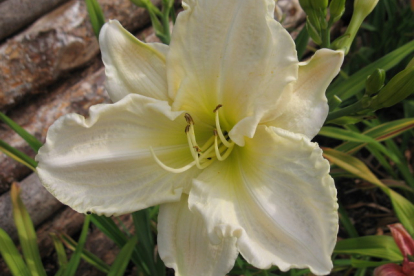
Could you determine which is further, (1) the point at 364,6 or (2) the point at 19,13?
(2) the point at 19,13

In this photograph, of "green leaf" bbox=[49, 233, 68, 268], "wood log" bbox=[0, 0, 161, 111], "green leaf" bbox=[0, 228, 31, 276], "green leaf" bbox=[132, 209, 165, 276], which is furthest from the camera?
"wood log" bbox=[0, 0, 161, 111]

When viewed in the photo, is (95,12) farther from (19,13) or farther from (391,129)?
(391,129)

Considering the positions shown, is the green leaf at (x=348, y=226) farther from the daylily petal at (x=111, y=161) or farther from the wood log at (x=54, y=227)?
the wood log at (x=54, y=227)

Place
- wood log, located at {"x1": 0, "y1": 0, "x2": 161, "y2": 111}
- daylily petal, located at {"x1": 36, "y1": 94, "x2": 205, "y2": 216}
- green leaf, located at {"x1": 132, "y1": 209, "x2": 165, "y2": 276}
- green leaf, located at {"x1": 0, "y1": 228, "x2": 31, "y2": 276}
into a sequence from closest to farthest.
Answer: daylily petal, located at {"x1": 36, "y1": 94, "x2": 205, "y2": 216} → green leaf, located at {"x1": 0, "y1": 228, "x2": 31, "y2": 276} → green leaf, located at {"x1": 132, "y1": 209, "x2": 165, "y2": 276} → wood log, located at {"x1": 0, "y1": 0, "x2": 161, "y2": 111}

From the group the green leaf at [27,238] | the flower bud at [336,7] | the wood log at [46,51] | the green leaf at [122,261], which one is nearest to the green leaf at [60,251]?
the green leaf at [27,238]

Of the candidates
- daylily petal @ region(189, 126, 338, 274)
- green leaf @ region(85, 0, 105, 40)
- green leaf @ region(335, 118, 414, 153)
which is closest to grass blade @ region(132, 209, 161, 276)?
daylily petal @ region(189, 126, 338, 274)

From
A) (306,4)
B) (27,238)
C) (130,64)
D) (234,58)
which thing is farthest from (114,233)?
(306,4)

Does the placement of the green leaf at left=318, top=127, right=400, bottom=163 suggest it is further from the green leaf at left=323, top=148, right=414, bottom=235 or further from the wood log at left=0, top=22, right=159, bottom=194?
the wood log at left=0, top=22, right=159, bottom=194
